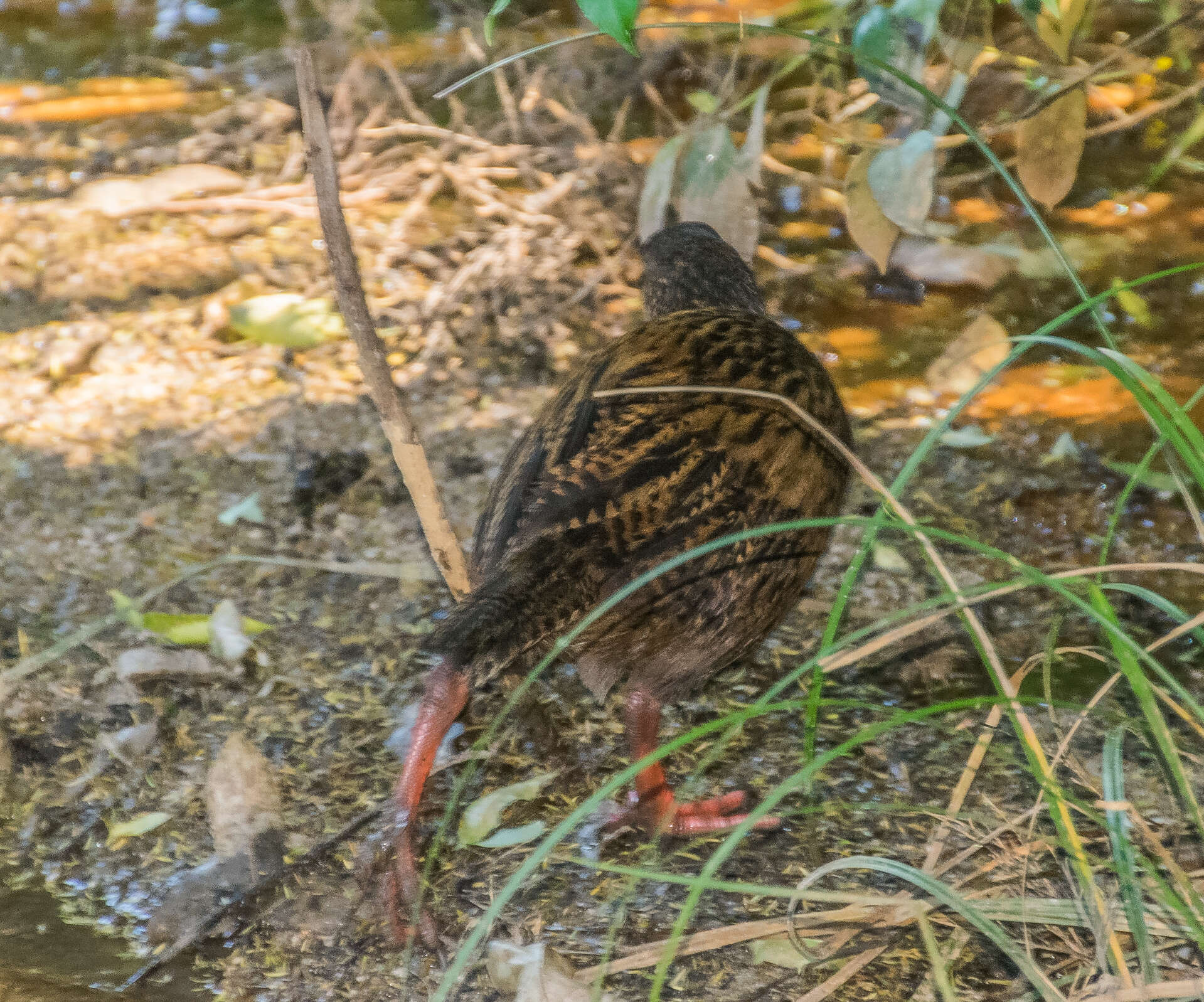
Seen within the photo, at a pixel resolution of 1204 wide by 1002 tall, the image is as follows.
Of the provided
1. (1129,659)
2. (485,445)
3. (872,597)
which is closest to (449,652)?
(1129,659)

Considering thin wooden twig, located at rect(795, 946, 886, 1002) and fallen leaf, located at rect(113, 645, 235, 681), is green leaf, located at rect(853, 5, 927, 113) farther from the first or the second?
fallen leaf, located at rect(113, 645, 235, 681)

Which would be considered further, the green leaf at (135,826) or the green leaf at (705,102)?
the green leaf at (705,102)

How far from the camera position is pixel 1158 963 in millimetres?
1832

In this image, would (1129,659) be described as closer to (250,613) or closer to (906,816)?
(906,816)

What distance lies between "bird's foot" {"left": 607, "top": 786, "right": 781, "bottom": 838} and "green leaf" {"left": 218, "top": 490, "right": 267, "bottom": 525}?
1364 mm

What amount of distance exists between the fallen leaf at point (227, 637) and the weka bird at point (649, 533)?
0.62m

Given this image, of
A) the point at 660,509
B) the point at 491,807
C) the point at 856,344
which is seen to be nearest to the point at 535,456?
the point at 660,509

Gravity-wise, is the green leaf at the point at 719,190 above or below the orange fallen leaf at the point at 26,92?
below

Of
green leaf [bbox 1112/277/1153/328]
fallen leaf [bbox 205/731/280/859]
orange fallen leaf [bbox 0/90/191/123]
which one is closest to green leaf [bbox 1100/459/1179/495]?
green leaf [bbox 1112/277/1153/328]

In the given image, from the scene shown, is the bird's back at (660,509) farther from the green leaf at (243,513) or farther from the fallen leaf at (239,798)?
the green leaf at (243,513)

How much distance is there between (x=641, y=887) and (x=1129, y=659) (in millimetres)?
1071

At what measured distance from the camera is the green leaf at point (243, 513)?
3133 millimetres

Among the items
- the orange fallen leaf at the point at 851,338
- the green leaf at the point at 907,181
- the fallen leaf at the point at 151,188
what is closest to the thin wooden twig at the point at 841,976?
the green leaf at the point at 907,181

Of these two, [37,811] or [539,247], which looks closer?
[37,811]
